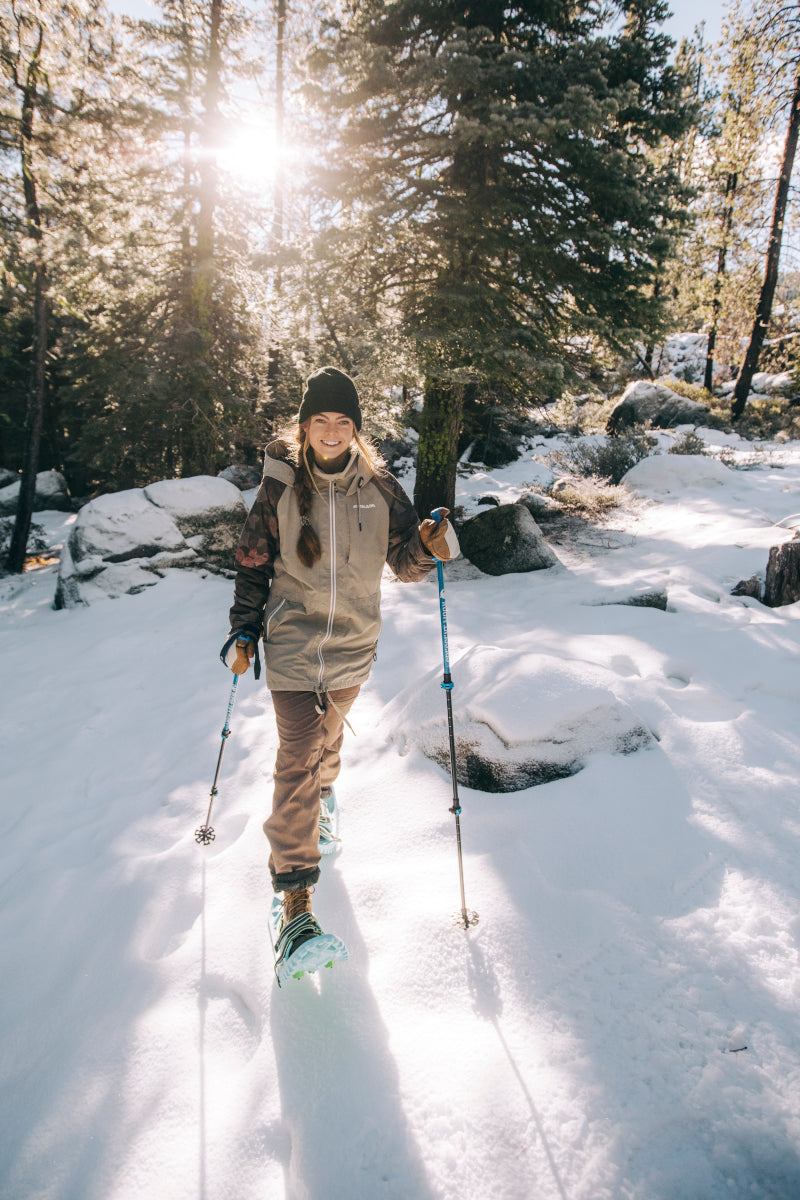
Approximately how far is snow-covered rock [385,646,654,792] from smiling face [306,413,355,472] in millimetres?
1737

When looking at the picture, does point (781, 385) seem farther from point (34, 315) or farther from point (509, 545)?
point (34, 315)

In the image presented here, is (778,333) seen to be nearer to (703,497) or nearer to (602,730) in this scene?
(703,497)

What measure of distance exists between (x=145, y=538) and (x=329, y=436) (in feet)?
21.1

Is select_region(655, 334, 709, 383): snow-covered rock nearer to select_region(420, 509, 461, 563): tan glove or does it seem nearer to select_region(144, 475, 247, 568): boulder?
select_region(144, 475, 247, 568): boulder

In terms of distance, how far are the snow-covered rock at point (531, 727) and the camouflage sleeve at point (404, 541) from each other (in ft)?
3.47

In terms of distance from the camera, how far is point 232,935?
8.29 feet

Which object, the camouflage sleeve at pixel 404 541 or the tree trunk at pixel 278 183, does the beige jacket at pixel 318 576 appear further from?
the tree trunk at pixel 278 183

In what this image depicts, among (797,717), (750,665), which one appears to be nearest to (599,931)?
(797,717)

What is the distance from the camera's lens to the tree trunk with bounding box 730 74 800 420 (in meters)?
14.5

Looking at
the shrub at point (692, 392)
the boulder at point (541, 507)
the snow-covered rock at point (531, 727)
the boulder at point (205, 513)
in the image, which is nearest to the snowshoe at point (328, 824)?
the snow-covered rock at point (531, 727)

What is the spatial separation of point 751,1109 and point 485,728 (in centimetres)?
190

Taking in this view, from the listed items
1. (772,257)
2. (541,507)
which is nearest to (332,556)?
(541,507)

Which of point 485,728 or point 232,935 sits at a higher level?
point 485,728

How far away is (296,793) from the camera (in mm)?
2430
